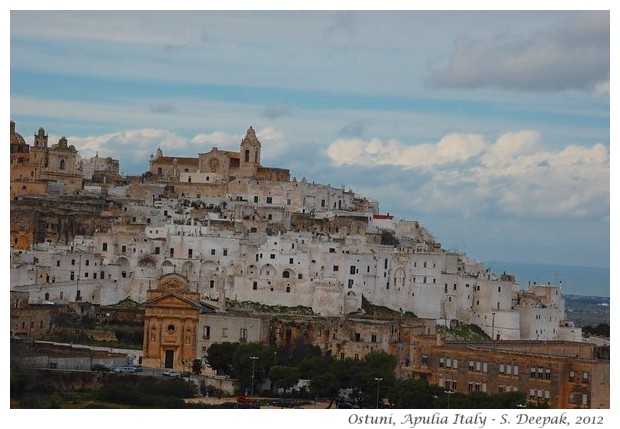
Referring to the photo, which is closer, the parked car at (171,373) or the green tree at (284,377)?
the green tree at (284,377)

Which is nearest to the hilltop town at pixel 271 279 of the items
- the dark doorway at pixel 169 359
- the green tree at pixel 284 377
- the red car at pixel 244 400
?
the dark doorway at pixel 169 359

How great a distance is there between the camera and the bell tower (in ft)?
274

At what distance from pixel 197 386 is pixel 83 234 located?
16598 mm

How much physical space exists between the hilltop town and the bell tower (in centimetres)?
6

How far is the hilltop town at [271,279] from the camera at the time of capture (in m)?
61.7

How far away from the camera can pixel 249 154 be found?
3292 inches

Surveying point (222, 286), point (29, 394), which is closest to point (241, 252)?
point (222, 286)

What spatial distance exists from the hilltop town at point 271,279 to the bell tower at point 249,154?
0.20 ft

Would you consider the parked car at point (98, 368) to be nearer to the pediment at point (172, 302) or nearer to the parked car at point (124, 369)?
the parked car at point (124, 369)

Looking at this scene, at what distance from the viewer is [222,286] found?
68.1 meters

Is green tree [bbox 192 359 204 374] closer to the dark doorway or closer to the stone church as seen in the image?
the stone church
